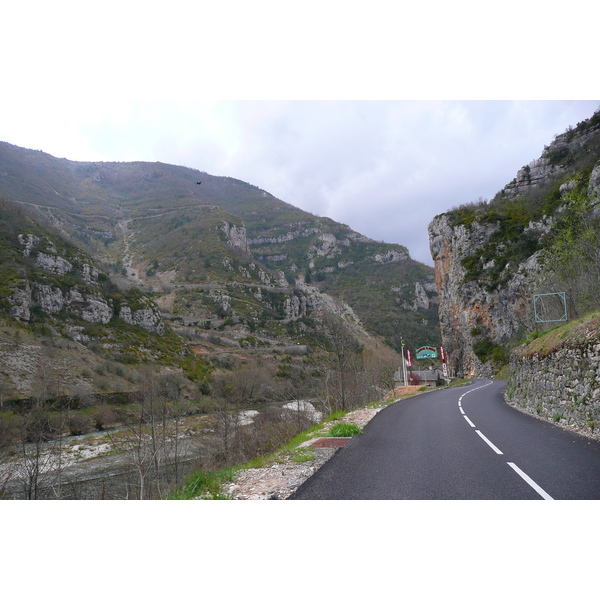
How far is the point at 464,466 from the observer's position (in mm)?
6148

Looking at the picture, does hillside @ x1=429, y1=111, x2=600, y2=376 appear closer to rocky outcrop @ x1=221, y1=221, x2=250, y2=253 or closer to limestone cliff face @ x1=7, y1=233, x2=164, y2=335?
limestone cliff face @ x1=7, y1=233, x2=164, y2=335

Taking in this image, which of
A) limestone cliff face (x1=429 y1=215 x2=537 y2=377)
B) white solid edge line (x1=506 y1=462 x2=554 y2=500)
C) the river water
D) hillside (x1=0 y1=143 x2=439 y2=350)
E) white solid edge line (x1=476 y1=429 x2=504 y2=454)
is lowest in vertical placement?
the river water

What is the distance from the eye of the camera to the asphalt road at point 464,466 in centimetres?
478

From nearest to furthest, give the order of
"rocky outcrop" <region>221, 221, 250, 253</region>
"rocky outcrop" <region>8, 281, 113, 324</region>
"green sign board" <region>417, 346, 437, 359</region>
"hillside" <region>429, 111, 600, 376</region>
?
"green sign board" <region>417, 346, 437, 359</region> < "rocky outcrop" <region>8, 281, 113, 324</region> < "hillside" <region>429, 111, 600, 376</region> < "rocky outcrop" <region>221, 221, 250, 253</region>

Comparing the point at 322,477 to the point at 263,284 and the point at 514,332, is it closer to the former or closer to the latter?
the point at 514,332

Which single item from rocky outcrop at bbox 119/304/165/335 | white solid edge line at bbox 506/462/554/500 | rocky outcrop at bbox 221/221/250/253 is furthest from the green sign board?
rocky outcrop at bbox 221/221/250/253

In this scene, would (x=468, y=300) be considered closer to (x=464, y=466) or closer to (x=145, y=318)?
(x=145, y=318)

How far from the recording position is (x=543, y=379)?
12086mm

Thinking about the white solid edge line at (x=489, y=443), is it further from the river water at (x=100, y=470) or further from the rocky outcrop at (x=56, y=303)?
the rocky outcrop at (x=56, y=303)

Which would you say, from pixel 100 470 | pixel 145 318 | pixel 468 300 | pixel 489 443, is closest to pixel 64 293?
pixel 145 318

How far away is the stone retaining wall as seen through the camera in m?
8.30

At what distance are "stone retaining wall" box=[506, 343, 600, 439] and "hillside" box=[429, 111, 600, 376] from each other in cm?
2442

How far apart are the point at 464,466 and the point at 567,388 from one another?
582 cm

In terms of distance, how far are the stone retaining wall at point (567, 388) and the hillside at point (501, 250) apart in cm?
2442
